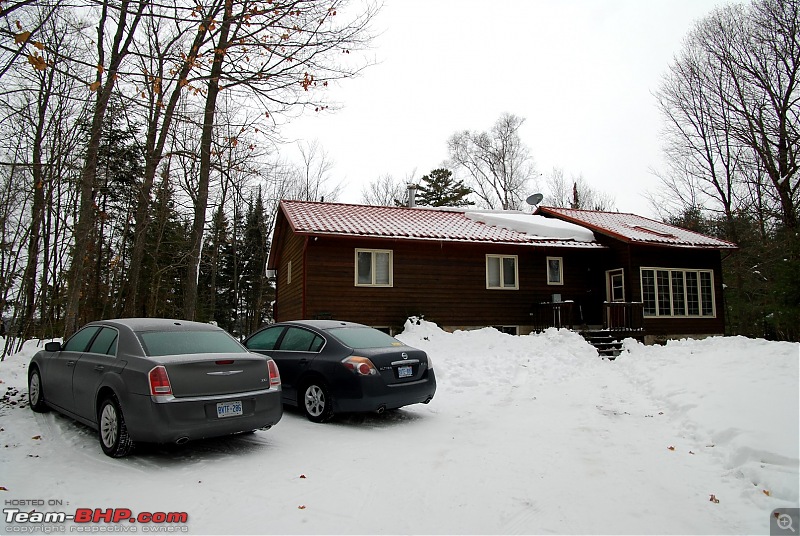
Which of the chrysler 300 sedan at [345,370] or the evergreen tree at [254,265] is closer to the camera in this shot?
the chrysler 300 sedan at [345,370]

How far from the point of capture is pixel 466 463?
228 inches

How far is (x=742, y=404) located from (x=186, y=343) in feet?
24.6

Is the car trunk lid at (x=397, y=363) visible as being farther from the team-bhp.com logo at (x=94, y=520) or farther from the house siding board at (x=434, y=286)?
the house siding board at (x=434, y=286)

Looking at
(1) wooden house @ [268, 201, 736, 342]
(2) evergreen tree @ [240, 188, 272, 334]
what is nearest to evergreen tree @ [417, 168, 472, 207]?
(2) evergreen tree @ [240, 188, 272, 334]

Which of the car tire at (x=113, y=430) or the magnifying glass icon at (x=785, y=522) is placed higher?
the car tire at (x=113, y=430)

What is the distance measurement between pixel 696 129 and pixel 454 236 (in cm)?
2036

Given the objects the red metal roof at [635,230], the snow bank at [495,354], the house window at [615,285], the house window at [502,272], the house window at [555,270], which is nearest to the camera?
the snow bank at [495,354]

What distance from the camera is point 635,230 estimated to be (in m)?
21.1

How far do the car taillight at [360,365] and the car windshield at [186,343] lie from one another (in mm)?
1624

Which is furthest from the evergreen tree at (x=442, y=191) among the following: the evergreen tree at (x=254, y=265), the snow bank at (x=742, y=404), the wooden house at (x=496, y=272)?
the snow bank at (x=742, y=404)

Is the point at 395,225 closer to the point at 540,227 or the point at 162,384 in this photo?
the point at 540,227

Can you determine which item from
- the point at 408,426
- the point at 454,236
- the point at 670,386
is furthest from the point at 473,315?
the point at 408,426

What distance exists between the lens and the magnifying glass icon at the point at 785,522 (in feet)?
13.6

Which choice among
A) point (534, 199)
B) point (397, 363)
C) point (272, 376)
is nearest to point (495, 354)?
point (397, 363)
